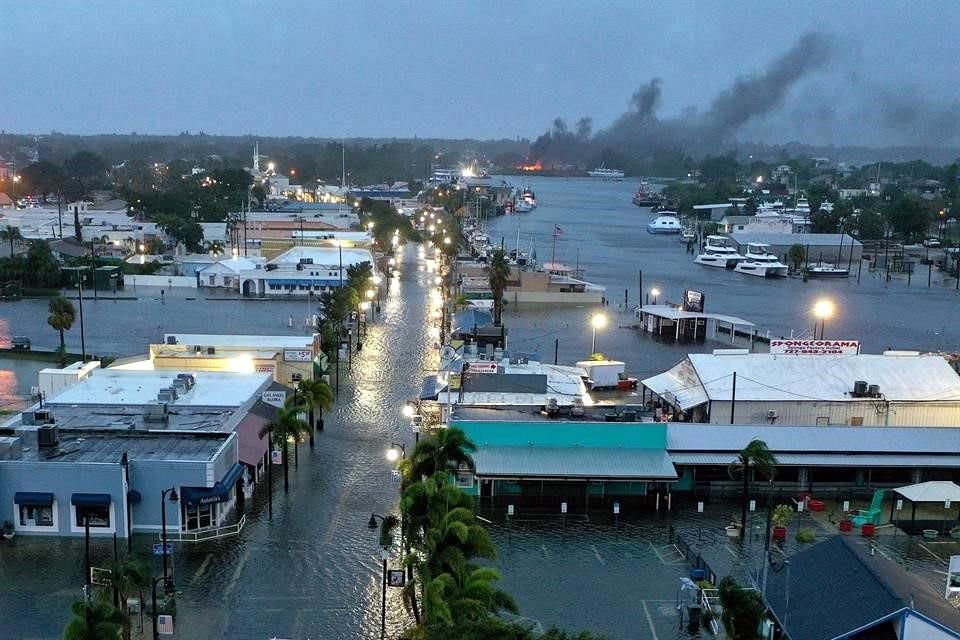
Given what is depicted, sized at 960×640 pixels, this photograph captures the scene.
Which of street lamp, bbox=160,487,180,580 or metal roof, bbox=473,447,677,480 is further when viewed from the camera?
metal roof, bbox=473,447,677,480

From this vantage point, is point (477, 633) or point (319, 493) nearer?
point (477, 633)

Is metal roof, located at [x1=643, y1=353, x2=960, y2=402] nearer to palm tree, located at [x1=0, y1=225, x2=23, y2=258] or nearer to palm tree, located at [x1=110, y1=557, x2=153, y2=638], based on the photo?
A: palm tree, located at [x1=110, y1=557, x2=153, y2=638]

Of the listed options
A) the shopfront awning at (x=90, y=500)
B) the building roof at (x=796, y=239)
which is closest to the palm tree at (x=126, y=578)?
the shopfront awning at (x=90, y=500)

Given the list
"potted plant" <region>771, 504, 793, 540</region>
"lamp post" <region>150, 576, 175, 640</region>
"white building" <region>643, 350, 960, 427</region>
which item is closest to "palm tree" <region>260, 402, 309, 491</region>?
"lamp post" <region>150, 576, 175, 640</region>

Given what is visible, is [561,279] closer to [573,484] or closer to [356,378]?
[356,378]

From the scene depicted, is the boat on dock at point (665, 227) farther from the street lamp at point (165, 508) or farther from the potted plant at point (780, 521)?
the street lamp at point (165, 508)

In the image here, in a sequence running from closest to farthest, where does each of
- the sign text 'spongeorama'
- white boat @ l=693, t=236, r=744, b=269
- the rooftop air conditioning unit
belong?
the rooftop air conditioning unit
the sign text 'spongeorama'
white boat @ l=693, t=236, r=744, b=269

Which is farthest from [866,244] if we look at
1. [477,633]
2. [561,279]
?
[477,633]
